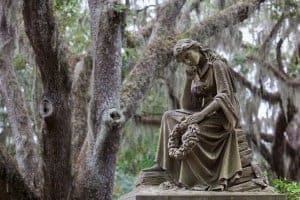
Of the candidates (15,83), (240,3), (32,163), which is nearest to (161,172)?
(32,163)

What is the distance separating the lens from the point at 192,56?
5.18m

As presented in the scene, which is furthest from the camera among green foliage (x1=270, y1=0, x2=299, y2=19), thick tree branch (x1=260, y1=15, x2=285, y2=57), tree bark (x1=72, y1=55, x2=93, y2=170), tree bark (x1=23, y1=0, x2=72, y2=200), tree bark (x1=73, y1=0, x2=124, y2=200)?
thick tree branch (x1=260, y1=15, x2=285, y2=57)

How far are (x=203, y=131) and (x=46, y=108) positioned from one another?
186cm

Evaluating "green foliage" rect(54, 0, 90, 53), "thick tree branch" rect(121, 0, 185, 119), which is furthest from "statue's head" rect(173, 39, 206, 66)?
"green foliage" rect(54, 0, 90, 53)

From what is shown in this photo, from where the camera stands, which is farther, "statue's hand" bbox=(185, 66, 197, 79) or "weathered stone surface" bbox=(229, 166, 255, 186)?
"statue's hand" bbox=(185, 66, 197, 79)

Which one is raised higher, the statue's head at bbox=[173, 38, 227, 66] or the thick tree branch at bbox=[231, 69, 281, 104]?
the statue's head at bbox=[173, 38, 227, 66]

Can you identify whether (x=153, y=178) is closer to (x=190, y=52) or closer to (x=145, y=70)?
(x=190, y=52)

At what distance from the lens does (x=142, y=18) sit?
10938 mm

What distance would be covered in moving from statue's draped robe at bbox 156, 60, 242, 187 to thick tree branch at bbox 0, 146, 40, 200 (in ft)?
5.48

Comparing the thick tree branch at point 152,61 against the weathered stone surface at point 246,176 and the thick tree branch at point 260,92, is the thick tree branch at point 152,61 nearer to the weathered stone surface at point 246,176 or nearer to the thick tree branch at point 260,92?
the weathered stone surface at point 246,176

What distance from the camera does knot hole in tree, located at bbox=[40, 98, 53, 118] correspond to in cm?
596

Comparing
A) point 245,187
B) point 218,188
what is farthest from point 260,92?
point 218,188

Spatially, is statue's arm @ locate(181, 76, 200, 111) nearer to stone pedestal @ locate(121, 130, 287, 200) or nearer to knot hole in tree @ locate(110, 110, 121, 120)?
stone pedestal @ locate(121, 130, 287, 200)

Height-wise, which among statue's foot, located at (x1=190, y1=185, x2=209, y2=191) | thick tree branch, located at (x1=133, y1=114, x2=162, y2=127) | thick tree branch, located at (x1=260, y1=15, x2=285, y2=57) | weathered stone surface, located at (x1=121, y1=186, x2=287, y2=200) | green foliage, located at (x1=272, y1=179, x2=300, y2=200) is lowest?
green foliage, located at (x1=272, y1=179, x2=300, y2=200)
